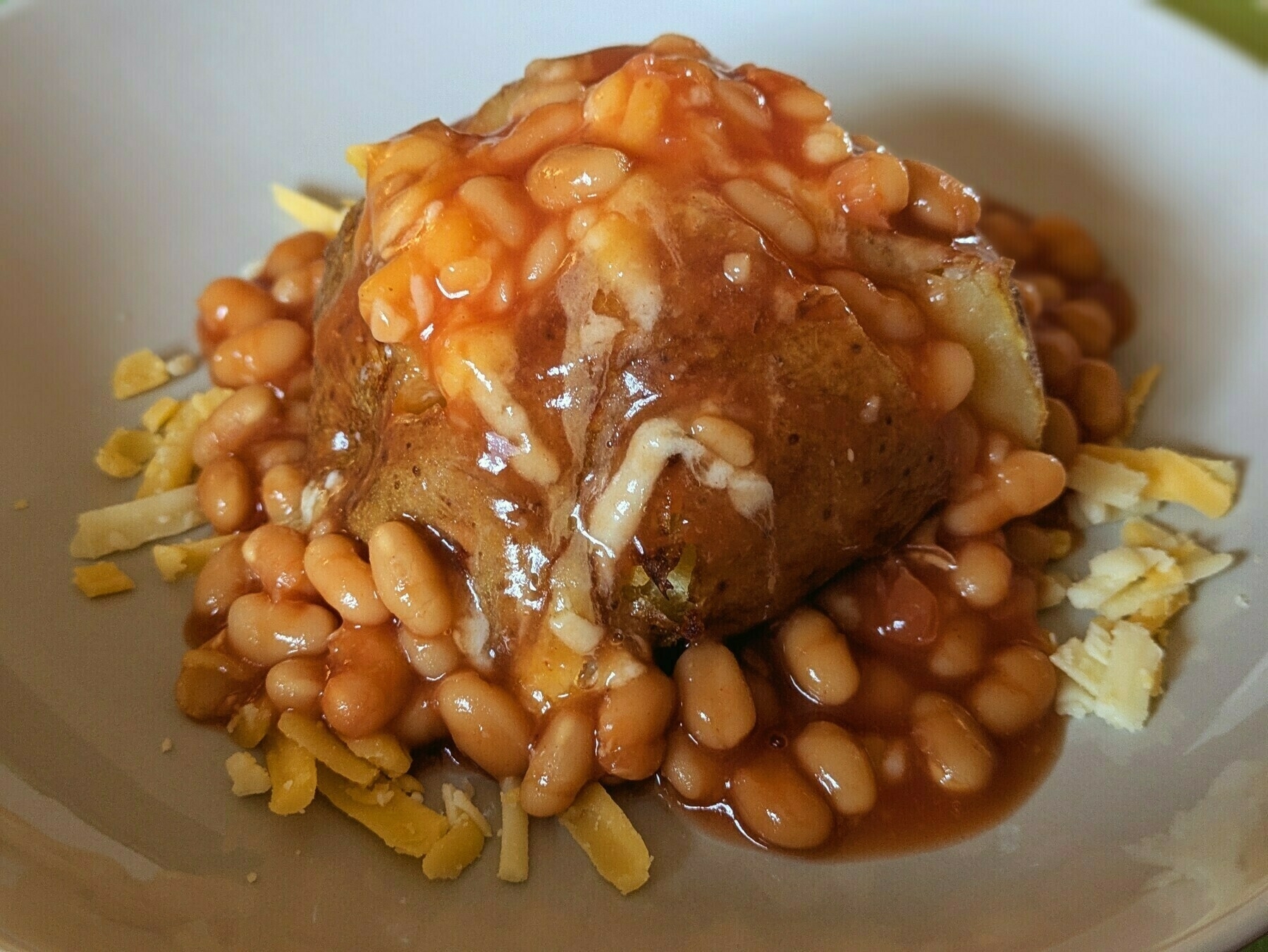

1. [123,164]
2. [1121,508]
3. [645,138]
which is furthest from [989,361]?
[123,164]

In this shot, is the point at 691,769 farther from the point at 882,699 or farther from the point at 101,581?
the point at 101,581

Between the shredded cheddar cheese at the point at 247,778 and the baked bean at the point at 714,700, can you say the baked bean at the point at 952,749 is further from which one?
the shredded cheddar cheese at the point at 247,778

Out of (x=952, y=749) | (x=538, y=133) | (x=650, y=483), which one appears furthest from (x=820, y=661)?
(x=538, y=133)

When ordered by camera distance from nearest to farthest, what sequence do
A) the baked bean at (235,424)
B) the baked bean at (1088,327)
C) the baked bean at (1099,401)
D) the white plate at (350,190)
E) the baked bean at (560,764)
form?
the white plate at (350,190), the baked bean at (560,764), the baked bean at (235,424), the baked bean at (1099,401), the baked bean at (1088,327)

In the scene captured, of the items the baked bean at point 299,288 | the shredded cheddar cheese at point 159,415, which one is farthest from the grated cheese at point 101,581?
the baked bean at point 299,288

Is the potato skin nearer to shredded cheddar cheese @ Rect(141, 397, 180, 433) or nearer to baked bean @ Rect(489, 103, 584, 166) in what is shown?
baked bean @ Rect(489, 103, 584, 166)

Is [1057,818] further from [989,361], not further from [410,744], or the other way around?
[410,744]
